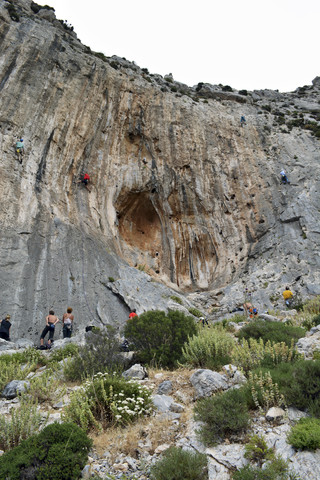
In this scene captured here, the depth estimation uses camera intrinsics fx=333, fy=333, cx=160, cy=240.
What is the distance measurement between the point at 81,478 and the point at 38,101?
75.8 feet

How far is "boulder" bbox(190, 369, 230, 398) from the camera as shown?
5.82m

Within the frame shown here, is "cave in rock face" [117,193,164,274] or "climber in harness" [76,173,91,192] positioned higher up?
"climber in harness" [76,173,91,192]

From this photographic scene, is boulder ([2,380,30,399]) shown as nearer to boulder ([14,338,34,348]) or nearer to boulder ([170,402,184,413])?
boulder ([170,402,184,413])

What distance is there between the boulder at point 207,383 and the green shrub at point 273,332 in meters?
3.05

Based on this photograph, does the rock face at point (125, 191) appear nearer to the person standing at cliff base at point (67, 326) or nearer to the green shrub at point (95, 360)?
the person standing at cliff base at point (67, 326)

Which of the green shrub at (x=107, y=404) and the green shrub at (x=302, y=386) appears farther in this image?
the green shrub at (x=107, y=404)

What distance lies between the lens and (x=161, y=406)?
579cm

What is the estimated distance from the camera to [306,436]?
12.8ft

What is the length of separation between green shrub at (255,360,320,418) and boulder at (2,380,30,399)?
15.4 feet

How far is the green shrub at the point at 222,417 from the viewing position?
179 inches

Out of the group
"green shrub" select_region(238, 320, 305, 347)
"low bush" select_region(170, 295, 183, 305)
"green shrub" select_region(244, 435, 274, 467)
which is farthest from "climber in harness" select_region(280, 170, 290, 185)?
"green shrub" select_region(244, 435, 274, 467)

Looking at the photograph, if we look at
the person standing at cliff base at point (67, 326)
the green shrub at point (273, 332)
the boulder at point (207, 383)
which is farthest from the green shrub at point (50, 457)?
the person standing at cliff base at point (67, 326)

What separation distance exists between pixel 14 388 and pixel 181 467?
14.0 feet

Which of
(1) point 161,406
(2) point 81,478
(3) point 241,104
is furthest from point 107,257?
(3) point 241,104
